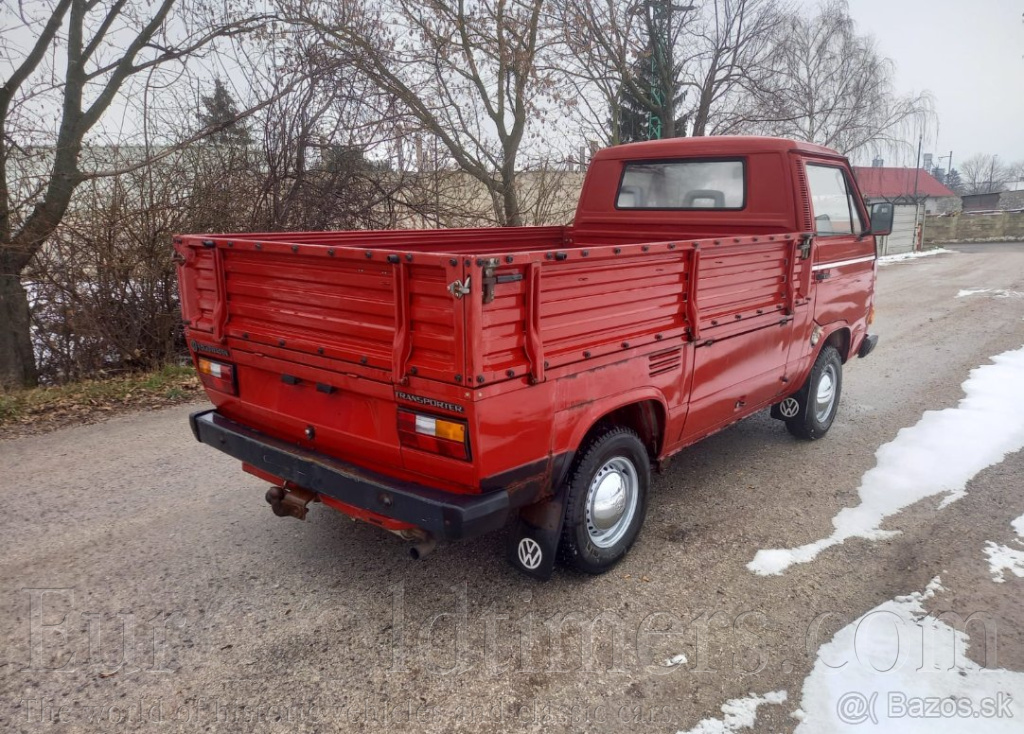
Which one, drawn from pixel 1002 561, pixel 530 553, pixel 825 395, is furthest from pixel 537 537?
pixel 825 395

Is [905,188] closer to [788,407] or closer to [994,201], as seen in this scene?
[994,201]

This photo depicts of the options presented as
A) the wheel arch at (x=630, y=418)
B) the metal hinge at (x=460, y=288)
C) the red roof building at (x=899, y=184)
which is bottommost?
the wheel arch at (x=630, y=418)

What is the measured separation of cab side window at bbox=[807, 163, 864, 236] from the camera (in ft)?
15.9

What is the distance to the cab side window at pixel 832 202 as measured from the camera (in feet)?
15.9

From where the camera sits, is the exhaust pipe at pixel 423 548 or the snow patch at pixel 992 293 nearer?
the exhaust pipe at pixel 423 548

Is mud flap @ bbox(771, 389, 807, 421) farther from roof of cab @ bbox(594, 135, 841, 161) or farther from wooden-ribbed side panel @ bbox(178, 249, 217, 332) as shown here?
wooden-ribbed side panel @ bbox(178, 249, 217, 332)

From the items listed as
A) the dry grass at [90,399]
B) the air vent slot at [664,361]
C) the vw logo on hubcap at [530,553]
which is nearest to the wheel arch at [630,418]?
the air vent slot at [664,361]

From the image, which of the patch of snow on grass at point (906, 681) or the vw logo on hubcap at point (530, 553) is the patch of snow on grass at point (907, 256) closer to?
the patch of snow on grass at point (906, 681)

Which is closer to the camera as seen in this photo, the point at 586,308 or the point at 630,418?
the point at 586,308

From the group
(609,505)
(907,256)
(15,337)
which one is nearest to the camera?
(609,505)

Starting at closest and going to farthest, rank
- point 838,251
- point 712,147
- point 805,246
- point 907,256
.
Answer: point 805,246
point 712,147
point 838,251
point 907,256

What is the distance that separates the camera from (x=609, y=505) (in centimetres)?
348

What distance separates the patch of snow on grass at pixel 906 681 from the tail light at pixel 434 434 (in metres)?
1.62

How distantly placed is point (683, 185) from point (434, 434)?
10.6ft
